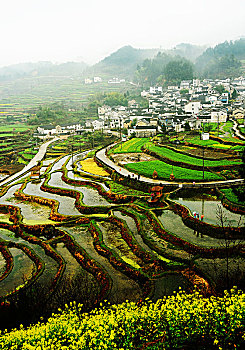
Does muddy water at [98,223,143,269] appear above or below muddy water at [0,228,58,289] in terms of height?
above

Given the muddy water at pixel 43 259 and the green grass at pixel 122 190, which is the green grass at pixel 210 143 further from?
the muddy water at pixel 43 259

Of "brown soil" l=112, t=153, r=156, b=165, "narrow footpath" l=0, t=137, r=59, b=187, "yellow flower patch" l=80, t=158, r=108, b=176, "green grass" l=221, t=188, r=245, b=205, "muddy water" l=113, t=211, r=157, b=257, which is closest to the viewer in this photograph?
"muddy water" l=113, t=211, r=157, b=257

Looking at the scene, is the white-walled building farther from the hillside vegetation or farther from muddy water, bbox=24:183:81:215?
the hillside vegetation

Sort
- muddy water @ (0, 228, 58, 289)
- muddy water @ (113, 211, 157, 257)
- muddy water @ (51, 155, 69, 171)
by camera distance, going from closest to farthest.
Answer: muddy water @ (0, 228, 58, 289) < muddy water @ (113, 211, 157, 257) < muddy water @ (51, 155, 69, 171)

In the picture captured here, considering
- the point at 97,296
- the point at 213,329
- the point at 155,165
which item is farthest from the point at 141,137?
the point at 213,329

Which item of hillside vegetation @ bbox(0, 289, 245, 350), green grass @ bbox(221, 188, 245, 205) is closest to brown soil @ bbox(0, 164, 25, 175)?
green grass @ bbox(221, 188, 245, 205)

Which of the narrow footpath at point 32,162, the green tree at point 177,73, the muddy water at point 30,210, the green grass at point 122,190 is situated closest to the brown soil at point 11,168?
the narrow footpath at point 32,162

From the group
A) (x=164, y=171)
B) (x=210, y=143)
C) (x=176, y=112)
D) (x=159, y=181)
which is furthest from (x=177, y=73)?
(x=159, y=181)
